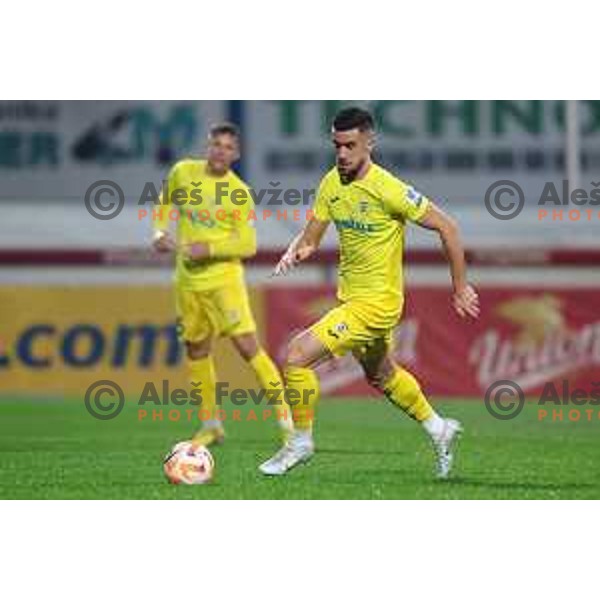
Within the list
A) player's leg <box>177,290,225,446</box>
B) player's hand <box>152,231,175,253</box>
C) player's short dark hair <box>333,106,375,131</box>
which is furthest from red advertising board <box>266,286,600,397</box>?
player's short dark hair <box>333,106,375,131</box>

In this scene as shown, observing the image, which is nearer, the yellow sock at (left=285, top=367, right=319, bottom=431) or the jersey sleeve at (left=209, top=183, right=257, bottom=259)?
the yellow sock at (left=285, top=367, right=319, bottom=431)

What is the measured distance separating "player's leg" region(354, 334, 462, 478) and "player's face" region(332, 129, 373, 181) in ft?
2.60

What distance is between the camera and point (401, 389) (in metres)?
8.51

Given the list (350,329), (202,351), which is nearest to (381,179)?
(350,329)

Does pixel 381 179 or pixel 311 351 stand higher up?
pixel 381 179

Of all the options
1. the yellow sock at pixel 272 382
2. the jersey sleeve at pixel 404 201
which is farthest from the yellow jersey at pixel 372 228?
the yellow sock at pixel 272 382

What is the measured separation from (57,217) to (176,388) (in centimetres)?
534

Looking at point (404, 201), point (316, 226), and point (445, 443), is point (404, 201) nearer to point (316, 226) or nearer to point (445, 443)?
point (316, 226)

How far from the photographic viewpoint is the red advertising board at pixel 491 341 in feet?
49.1

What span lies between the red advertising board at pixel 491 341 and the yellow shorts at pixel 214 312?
4456mm

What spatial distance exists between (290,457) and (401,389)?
1.98 feet

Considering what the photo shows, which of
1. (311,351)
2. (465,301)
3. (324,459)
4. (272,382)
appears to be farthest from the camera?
(272,382)

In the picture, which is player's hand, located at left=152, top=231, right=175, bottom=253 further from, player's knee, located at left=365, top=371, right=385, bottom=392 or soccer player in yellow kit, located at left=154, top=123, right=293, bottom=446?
player's knee, located at left=365, top=371, right=385, bottom=392

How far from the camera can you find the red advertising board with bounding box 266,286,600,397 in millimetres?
14969
